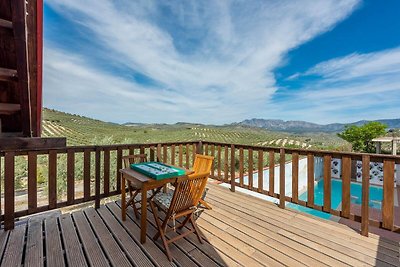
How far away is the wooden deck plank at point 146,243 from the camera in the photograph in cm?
200

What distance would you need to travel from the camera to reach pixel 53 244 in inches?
89.1

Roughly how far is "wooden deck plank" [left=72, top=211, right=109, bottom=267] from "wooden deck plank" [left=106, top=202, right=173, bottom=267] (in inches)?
16.1

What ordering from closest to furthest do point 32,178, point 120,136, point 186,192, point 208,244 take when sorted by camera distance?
1. point 186,192
2. point 208,244
3. point 32,178
4. point 120,136

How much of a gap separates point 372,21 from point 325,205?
39.4ft

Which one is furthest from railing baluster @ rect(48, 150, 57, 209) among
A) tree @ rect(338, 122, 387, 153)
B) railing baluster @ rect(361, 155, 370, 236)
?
tree @ rect(338, 122, 387, 153)

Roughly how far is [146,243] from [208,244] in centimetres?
77

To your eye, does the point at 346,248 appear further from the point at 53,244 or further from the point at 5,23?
the point at 5,23

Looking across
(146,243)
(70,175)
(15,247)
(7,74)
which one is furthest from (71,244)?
(7,74)

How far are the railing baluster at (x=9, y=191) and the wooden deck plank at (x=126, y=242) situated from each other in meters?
1.12

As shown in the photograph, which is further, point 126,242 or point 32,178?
point 32,178

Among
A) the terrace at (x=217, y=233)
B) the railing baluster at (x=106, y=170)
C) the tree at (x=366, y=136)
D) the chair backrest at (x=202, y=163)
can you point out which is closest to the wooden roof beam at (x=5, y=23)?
the terrace at (x=217, y=233)

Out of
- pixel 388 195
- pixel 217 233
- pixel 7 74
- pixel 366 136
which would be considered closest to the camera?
pixel 7 74

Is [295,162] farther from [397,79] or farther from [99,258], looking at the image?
[397,79]

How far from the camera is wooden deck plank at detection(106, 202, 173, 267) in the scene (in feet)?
6.56
